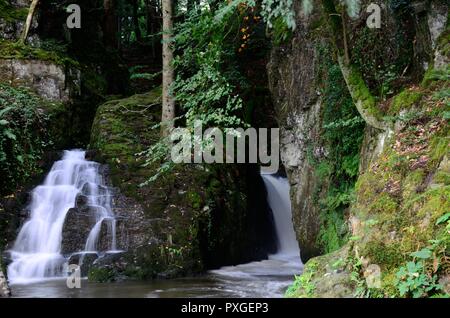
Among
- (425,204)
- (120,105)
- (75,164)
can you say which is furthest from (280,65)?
(425,204)

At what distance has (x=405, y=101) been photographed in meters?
6.53

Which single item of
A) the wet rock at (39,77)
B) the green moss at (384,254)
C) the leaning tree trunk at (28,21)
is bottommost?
the green moss at (384,254)

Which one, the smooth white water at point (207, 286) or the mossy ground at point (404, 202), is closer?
the mossy ground at point (404, 202)

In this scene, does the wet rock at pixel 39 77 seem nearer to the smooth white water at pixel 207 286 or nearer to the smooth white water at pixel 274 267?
the smooth white water at pixel 207 286

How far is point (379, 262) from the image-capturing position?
417cm

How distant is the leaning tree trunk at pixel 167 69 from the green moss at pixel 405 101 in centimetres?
551

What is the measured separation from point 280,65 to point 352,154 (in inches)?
138

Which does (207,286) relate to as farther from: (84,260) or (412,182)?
(412,182)

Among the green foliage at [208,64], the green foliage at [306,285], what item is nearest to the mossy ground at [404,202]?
the green foliage at [306,285]

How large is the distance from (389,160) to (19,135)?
9.64 metres

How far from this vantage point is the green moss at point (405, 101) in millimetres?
6418

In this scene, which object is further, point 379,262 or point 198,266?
point 198,266

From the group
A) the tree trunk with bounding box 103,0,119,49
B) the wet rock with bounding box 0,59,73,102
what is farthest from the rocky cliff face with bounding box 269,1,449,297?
the tree trunk with bounding box 103,0,119,49

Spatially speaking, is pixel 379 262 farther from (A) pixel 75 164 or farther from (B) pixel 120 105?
(B) pixel 120 105
